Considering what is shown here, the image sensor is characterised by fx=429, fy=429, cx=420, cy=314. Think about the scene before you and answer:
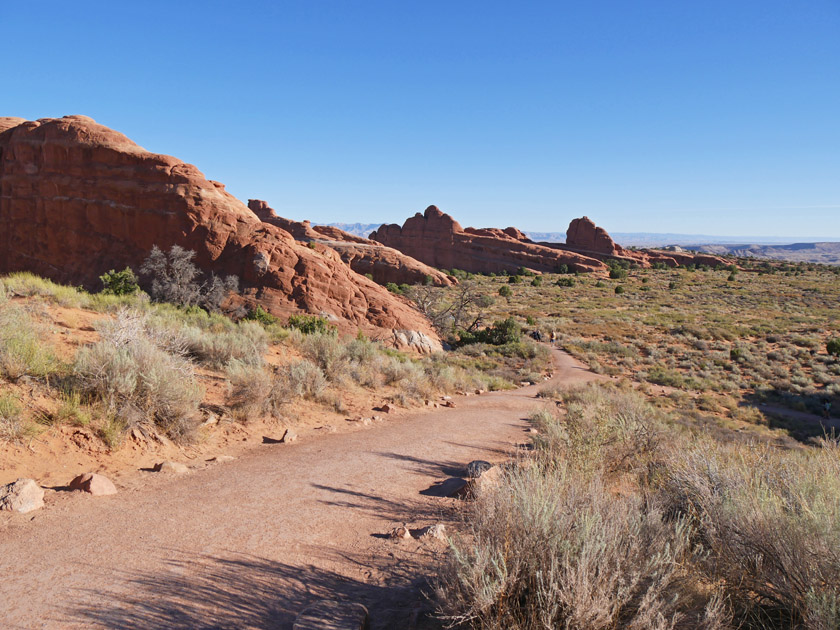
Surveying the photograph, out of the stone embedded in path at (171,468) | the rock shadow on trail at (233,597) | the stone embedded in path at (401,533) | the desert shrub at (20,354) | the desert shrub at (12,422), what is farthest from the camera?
the desert shrub at (20,354)

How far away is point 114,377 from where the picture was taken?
19.0 feet

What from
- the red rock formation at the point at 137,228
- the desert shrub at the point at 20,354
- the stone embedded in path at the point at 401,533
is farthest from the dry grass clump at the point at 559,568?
the red rock formation at the point at 137,228

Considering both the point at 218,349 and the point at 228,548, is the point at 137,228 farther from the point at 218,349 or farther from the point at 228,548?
the point at 228,548

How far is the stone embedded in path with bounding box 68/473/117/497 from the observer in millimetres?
4445

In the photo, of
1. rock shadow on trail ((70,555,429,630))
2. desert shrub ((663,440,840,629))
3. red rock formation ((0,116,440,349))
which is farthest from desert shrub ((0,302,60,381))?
red rock formation ((0,116,440,349))

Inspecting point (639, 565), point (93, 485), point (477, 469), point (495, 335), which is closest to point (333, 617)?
point (639, 565)

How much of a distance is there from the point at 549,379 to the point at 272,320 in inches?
440

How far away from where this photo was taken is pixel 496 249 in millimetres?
73688

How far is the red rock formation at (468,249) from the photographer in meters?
71.9

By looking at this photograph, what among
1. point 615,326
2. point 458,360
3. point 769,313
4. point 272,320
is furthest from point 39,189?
point 769,313

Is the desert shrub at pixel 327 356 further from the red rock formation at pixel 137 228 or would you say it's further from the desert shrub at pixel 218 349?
the red rock formation at pixel 137 228

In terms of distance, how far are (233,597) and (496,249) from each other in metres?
73.3

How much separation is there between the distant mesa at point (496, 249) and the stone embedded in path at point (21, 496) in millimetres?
68552

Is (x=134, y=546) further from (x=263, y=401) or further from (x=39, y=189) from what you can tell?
(x=39, y=189)
